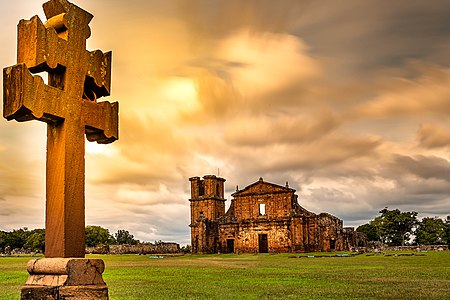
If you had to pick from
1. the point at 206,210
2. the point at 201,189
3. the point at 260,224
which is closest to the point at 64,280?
the point at 260,224

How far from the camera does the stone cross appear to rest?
4.51m

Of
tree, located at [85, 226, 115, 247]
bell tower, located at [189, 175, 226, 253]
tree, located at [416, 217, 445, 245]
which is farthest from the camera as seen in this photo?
tree, located at [85, 226, 115, 247]

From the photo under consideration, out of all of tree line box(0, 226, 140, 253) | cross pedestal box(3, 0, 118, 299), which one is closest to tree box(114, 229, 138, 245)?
tree line box(0, 226, 140, 253)

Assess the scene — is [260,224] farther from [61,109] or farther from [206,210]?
[61,109]

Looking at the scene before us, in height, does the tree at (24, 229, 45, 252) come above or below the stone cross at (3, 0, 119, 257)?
below

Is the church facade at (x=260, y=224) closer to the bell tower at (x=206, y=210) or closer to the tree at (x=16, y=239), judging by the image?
the bell tower at (x=206, y=210)

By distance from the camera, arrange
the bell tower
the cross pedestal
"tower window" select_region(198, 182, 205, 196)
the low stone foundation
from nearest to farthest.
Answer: the low stone foundation < the cross pedestal < the bell tower < "tower window" select_region(198, 182, 205, 196)

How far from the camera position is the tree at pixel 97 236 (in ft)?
289

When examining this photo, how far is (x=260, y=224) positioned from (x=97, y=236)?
4347 cm

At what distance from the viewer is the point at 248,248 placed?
57.5 meters

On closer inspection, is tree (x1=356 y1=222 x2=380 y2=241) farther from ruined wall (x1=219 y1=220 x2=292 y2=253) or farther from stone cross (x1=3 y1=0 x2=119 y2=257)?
stone cross (x1=3 y1=0 x2=119 y2=257)

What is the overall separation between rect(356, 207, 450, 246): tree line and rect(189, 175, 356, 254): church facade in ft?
72.8


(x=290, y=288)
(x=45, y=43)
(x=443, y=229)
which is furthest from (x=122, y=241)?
(x=45, y=43)

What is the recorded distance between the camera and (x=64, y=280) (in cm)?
423
